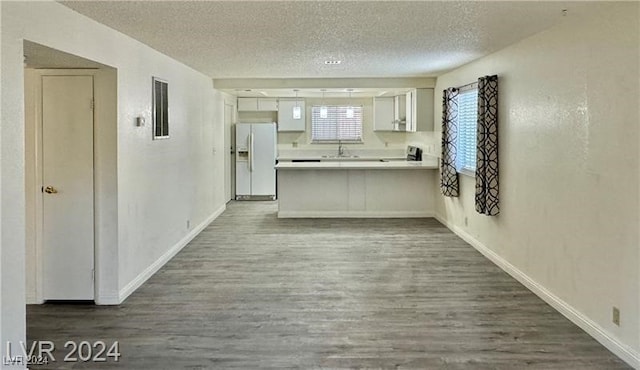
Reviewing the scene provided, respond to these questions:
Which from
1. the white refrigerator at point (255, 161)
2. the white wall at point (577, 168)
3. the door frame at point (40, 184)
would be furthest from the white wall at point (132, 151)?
the white wall at point (577, 168)

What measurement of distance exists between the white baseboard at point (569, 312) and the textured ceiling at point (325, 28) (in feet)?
6.95

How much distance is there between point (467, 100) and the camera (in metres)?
6.63

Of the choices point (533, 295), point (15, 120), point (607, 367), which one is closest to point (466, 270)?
point (533, 295)

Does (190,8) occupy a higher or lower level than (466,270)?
higher

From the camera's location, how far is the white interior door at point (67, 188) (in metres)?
4.12

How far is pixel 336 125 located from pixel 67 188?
7.54 meters

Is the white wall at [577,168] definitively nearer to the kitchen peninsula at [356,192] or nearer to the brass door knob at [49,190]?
the kitchen peninsula at [356,192]

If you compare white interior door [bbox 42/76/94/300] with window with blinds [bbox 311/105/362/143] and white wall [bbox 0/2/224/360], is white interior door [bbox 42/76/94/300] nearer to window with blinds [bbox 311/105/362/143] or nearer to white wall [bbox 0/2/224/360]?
white wall [bbox 0/2/224/360]

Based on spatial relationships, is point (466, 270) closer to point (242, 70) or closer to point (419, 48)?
point (419, 48)

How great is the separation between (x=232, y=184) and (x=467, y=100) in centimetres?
557

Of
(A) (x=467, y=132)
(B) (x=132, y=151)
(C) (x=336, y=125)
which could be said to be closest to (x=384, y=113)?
(C) (x=336, y=125)

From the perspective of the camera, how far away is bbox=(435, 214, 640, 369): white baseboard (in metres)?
3.09

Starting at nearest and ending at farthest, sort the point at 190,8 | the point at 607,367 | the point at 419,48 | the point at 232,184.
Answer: the point at 607,367 → the point at 190,8 → the point at 419,48 → the point at 232,184

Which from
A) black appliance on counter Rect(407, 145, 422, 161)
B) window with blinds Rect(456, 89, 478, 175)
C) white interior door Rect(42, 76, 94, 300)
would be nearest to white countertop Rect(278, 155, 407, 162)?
black appliance on counter Rect(407, 145, 422, 161)
